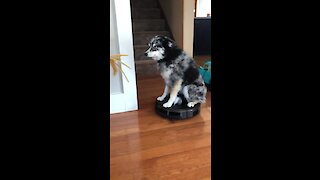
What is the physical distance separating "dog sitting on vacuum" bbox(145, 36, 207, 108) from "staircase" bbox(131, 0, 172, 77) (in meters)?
1.28

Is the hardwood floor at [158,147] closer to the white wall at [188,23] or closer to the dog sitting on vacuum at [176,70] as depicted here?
the dog sitting on vacuum at [176,70]

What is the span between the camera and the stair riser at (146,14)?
11.5 feet

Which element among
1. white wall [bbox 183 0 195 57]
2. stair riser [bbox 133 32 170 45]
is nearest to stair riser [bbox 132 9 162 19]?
stair riser [bbox 133 32 170 45]

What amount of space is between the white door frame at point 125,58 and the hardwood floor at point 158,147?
72 mm

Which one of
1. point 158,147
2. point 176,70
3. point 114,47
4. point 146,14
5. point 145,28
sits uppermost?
point 146,14

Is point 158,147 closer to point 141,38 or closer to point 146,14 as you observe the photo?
point 141,38

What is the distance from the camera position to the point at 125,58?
5.57 ft

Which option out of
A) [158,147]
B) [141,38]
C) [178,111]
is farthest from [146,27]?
[158,147]

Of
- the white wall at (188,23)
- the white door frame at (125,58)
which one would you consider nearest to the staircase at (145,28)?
the white wall at (188,23)

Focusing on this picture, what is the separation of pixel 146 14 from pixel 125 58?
206 cm
